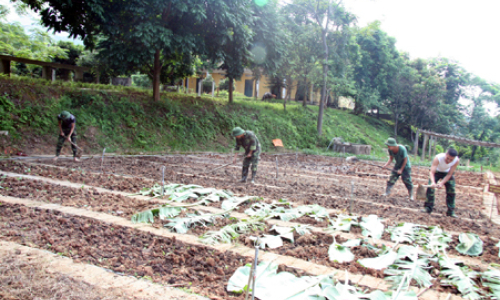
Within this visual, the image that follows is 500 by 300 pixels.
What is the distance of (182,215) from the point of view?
18.4ft

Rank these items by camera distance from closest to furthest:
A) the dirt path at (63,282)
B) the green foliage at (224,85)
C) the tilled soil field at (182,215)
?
the dirt path at (63,282) < the tilled soil field at (182,215) < the green foliage at (224,85)

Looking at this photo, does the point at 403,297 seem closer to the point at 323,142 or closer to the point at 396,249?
the point at 396,249

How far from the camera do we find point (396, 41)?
31.7m

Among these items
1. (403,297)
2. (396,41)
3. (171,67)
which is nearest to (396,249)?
(403,297)

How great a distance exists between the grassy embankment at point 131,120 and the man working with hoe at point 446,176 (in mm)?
10744

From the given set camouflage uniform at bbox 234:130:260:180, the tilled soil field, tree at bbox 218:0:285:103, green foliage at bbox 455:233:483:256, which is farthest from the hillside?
green foliage at bbox 455:233:483:256

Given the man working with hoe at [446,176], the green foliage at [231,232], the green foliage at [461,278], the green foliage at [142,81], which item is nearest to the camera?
the green foliage at [461,278]

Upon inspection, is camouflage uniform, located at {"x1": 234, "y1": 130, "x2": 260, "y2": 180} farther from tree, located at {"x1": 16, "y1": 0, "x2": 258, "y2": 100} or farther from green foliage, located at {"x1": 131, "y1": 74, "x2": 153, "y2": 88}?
green foliage, located at {"x1": 131, "y1": 74, "x2": 153, "y2": 88}

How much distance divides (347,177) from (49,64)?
1269cm

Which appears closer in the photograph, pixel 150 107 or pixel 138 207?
pixel 138 207

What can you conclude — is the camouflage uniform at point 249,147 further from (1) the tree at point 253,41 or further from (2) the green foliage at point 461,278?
(1) the tree at point 253,41

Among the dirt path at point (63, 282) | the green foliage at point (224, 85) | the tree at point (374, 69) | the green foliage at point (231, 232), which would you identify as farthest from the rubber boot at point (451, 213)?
the tree at point (374, 69)

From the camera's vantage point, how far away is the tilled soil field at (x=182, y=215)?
3861 millimetres

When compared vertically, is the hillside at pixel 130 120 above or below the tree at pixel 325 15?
below
